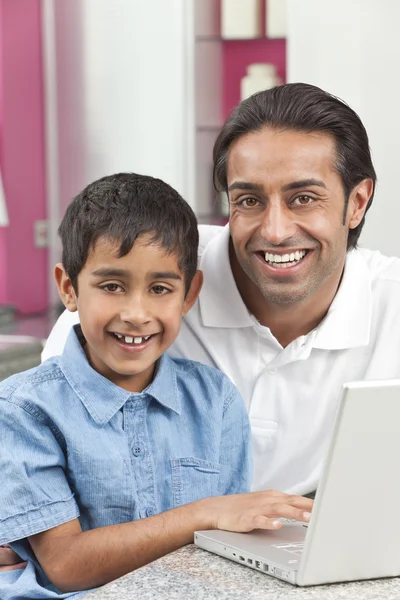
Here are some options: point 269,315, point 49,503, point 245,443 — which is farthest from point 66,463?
point 269,315

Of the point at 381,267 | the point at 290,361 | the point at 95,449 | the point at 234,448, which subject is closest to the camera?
the point at 95,449

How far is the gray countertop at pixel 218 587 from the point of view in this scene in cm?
103

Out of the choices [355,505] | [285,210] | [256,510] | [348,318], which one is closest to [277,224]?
[285,210]

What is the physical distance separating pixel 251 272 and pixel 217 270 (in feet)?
0.40

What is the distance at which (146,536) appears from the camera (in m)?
1.24

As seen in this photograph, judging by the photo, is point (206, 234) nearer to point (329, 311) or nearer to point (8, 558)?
point (329, 311)

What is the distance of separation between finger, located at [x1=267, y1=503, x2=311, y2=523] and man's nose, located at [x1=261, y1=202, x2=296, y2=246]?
56 centimetres

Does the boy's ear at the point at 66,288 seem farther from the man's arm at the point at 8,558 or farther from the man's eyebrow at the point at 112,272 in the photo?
the man's arm at the point at 8,558

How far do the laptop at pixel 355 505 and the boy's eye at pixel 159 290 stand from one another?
43 cm

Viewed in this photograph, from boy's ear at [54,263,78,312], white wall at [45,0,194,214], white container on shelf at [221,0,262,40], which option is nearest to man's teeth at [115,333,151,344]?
boy's ear at [54,263,78,312]

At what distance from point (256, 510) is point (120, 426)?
0.87ft

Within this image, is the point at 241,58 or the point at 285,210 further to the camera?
the point at 241,58

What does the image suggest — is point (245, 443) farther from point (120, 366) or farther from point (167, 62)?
point (167, 62)

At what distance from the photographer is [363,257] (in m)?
1.97
